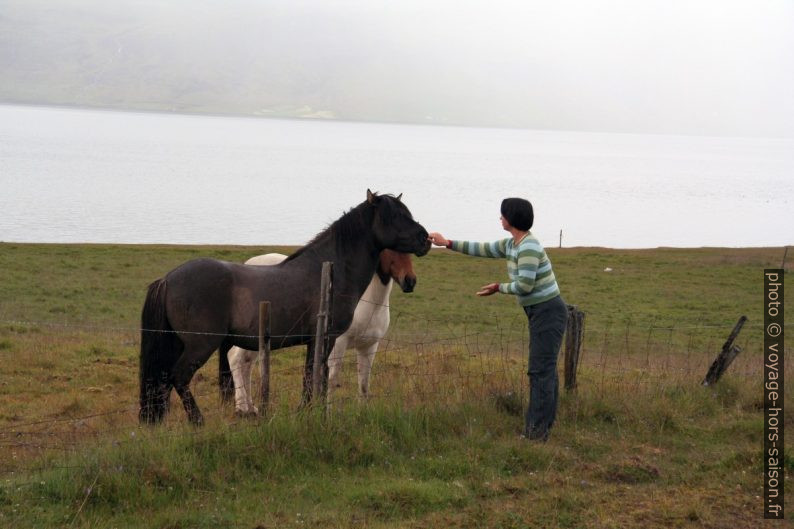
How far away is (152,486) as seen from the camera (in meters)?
6.15

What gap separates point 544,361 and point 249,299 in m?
2.79

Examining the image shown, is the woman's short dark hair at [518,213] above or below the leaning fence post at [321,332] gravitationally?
above

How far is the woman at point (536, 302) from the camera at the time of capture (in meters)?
7.46

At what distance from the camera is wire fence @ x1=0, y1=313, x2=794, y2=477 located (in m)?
7.81

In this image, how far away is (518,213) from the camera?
24.6 ft

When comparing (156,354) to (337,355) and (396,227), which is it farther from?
(396,227)

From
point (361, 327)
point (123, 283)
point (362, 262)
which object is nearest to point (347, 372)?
Answer: point (361, 327)

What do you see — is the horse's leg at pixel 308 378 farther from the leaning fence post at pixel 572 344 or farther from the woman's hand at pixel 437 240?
the leaning fence post at pixel 572 344

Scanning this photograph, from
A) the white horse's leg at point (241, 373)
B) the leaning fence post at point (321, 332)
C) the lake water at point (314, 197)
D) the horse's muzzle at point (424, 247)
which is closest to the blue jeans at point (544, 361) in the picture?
the horse's muzzle at point (424, 247)

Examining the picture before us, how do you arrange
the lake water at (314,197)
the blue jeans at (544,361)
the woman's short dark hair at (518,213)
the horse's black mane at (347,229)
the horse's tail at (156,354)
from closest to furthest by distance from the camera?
1. the woman's short dark hair at (518,213)
2. the blue jeans at (544,361)
3. the horse's tail at (156,354)
4. the horse's black mane at (347,229)
5. the lake water at (314,197)

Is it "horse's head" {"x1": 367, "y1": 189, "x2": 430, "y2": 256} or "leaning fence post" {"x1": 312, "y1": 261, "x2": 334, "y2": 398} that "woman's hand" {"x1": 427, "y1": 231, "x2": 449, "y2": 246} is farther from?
"leaning fence post" {"x1": 312, "y1": 261, "x2": 334, "y2": 398}

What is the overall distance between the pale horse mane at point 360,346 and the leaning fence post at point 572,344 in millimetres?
2117

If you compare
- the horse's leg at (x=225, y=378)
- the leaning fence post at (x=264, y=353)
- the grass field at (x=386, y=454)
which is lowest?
the grass field at (x=386, y=454)

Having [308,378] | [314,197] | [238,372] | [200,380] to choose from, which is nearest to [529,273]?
[308,378]
